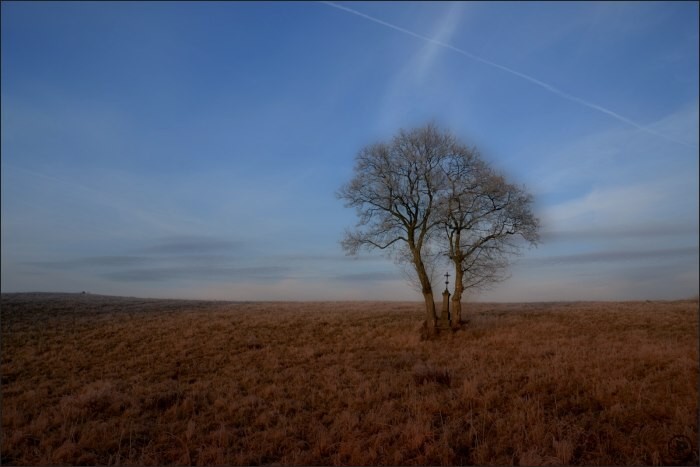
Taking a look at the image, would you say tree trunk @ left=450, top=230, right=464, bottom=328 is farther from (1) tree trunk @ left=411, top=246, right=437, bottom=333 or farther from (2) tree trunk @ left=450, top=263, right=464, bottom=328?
(1) tree trunk @ left=411, top=246, right=437, bottom=333

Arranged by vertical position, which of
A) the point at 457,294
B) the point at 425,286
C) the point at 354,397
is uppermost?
the point at 425,286

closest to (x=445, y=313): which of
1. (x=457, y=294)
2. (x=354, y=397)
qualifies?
(x=457, y=294)

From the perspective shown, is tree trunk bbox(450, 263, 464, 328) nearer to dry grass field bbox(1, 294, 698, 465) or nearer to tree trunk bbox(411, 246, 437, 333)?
tree trunk bbox(411, 246, 437, 333)

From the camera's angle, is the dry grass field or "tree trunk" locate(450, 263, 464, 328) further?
"tree trunk" locate(450, 263, 464, 328)

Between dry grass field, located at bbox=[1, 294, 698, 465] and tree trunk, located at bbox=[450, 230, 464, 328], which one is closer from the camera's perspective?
dry grass field, located at bbox=[1, 294, 698, 465]

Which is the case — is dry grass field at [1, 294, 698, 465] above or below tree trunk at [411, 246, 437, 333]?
below

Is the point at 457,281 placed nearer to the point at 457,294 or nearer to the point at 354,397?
the point at 457,294

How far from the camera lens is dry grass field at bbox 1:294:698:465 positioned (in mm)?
8547

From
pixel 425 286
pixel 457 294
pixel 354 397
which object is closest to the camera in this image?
pixel 354 397

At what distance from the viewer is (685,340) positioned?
20016mm

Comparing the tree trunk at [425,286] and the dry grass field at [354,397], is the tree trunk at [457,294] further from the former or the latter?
the dry grass field at [354,397]

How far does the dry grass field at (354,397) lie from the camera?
8547 millimetres

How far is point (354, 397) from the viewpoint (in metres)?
12.0

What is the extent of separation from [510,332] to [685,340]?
7.51 metres
